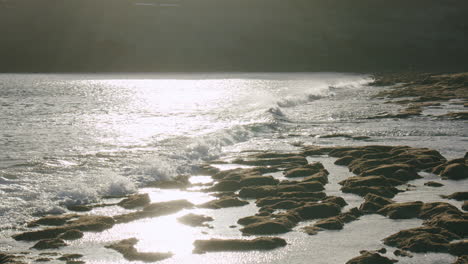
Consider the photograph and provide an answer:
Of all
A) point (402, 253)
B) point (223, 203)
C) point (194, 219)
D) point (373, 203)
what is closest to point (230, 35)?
point (223, 203)

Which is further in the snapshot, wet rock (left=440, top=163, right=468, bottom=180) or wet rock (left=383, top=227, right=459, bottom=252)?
wet rock (left=440, top=163, right=468, bottom=180)

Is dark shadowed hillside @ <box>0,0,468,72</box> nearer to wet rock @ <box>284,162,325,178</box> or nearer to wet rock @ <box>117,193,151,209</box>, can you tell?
wet rock @ <box>284,162,325,178</box>

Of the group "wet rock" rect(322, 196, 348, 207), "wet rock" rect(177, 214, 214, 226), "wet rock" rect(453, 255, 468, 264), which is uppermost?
"wet rock" rect(322, 196, 348, 207)

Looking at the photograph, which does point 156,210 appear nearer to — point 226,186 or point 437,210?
point 226,186

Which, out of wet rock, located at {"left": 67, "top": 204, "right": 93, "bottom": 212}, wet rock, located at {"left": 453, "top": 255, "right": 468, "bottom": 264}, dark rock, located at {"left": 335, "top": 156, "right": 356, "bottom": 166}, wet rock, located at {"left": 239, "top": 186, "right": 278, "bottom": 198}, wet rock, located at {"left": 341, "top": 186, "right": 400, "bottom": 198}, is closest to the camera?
wet rock, located at {"left": 453, "top": 255, "right": 468, "bottom": 264}

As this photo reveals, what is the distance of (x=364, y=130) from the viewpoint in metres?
28.2

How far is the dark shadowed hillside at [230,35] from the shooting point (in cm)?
12769

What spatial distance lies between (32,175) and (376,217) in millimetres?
10820

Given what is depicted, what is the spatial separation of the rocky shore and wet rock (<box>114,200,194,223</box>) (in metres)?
0.02

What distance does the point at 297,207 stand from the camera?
13844 millimetres

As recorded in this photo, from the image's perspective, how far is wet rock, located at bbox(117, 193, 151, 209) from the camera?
14591 millimetres

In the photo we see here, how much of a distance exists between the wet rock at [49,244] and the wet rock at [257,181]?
6116 millimetres

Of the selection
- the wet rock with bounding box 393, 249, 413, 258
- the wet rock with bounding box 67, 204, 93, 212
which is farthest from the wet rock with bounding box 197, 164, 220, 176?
the wet rock with bounding box 393, 249, 413, 258

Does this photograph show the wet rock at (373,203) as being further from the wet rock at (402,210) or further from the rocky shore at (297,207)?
the wet rock at (402,210)
